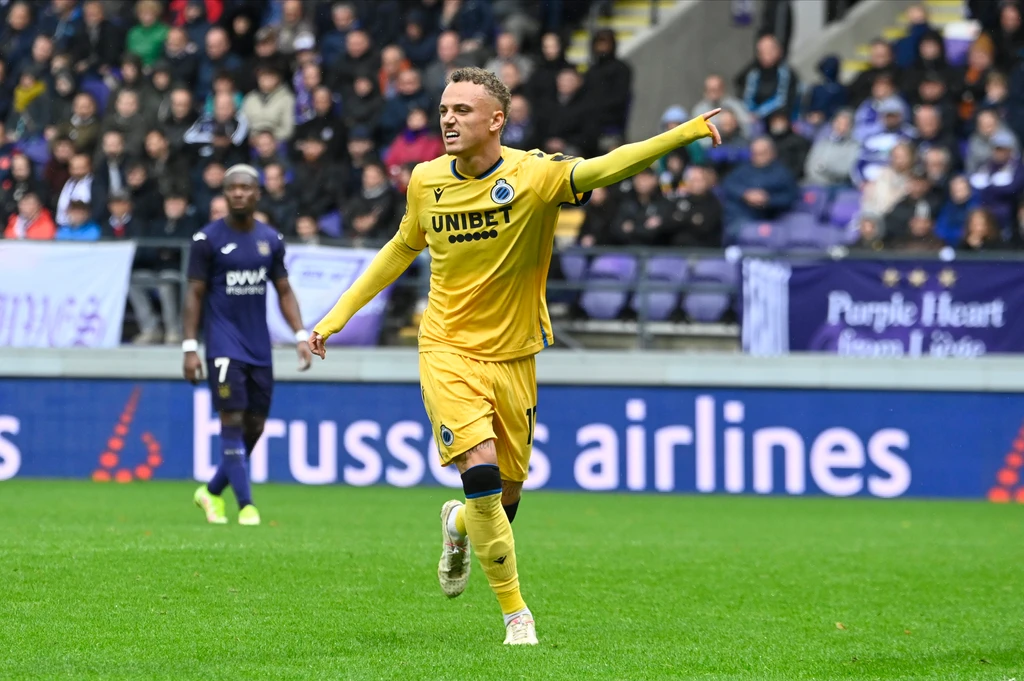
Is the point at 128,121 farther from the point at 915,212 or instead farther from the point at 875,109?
the point at 915,212

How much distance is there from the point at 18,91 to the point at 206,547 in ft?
41.3

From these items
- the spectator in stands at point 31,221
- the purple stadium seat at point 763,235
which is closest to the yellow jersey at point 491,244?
the purple stadium seat at point 763,235

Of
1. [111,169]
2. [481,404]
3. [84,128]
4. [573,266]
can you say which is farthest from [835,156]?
[481,404]

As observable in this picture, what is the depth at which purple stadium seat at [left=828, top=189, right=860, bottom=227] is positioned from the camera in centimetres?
1734

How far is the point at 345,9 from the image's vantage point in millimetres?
19969

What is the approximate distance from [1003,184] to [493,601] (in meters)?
9.94

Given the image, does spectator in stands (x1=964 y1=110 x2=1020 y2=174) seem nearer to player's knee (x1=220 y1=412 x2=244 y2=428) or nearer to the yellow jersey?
player's knee (x1=220 y1=412 x2=244 y2=428)

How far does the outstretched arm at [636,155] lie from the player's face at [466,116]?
0.44 meters

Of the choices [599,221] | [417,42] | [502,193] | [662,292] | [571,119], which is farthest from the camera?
[417,42]

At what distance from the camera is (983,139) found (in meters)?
17.3

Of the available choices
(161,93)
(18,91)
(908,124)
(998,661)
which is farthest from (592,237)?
(998,661)

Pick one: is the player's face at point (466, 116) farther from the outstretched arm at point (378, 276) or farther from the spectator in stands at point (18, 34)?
the spectator in stands at point (18, 34)

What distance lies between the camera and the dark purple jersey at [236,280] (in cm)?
1148

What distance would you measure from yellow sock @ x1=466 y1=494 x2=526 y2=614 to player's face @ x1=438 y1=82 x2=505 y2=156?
148 cm
